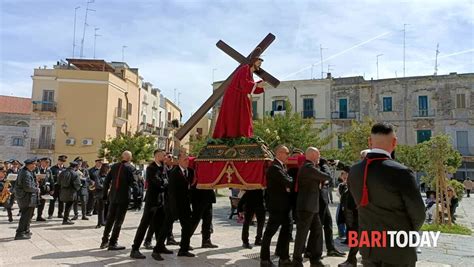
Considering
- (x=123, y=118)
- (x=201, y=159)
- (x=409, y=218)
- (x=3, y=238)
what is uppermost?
(x=123, y=118)

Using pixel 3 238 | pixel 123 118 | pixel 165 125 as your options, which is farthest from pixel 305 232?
pixel 165 125

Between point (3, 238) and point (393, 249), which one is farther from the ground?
point (393, 249)

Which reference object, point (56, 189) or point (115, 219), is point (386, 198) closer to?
point (115, 219)

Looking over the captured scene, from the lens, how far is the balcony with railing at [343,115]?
37000 mm

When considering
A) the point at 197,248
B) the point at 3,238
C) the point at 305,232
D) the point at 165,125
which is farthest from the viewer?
the point at 165,125

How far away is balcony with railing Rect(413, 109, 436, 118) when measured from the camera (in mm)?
35219

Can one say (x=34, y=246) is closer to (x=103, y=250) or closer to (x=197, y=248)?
(x=103, y=250)

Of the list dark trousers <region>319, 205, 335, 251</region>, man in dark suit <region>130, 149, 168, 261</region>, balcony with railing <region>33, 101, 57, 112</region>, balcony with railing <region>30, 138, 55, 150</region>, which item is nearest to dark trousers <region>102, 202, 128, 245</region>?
man in dark suit <region>130, 149, 168, 261</region>

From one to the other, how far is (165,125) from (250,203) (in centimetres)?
4064

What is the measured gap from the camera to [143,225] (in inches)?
258

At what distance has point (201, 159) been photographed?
6.76 m

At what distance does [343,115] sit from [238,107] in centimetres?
3229

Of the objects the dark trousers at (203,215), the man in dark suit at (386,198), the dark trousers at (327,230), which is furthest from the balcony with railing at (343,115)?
the man in dark suit at (386,198)

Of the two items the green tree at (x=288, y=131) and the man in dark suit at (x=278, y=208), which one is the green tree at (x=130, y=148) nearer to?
the green tree at (x=288, y=131)
